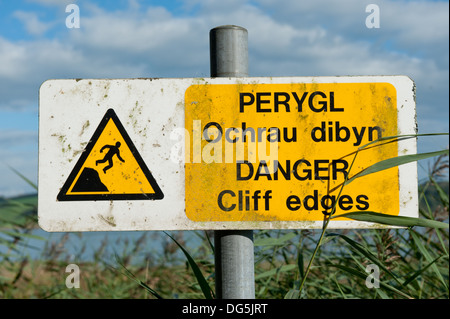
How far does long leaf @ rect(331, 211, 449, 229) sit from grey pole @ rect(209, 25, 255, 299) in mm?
288

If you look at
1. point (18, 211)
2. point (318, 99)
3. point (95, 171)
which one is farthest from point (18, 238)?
point (318, 99)

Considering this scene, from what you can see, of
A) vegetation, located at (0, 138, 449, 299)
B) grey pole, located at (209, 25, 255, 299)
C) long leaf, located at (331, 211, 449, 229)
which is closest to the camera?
long leaf, located at (331, 211, 449, 229)

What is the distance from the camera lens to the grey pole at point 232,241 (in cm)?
130

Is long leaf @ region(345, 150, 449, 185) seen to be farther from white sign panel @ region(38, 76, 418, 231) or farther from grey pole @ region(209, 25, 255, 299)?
grey pole @ region(209, 25, 255, 299)

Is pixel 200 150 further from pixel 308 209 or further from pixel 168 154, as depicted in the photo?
pixel 308 209

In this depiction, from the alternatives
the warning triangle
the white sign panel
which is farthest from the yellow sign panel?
Result: the warning triangle

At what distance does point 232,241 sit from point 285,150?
31 centimetres

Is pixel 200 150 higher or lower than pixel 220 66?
lower

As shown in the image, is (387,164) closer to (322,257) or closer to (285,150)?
(285,150)

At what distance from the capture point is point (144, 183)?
1318mm

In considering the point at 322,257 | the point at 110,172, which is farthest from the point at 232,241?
the point at 322,257

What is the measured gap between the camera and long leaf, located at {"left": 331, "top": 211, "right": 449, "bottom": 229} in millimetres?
1190

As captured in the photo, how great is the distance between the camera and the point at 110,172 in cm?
133
